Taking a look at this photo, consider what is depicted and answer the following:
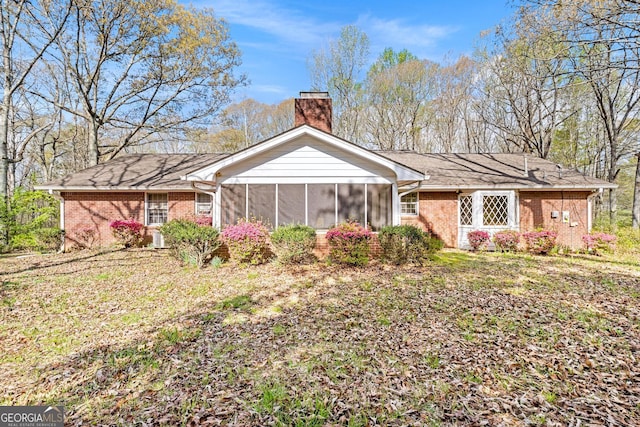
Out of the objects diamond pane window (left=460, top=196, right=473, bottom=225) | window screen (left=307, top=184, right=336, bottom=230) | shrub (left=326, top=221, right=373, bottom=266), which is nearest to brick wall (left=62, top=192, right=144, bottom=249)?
window screen (left=307, top=184, right=336, bottom=230)

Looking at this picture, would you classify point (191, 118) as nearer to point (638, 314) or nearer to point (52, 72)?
point (52, 72)

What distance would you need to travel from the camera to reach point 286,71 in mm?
19141

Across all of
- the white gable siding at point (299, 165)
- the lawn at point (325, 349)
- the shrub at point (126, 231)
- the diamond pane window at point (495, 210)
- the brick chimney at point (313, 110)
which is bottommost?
the lawn at point (325, 349)

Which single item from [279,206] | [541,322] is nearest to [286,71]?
[279,206]

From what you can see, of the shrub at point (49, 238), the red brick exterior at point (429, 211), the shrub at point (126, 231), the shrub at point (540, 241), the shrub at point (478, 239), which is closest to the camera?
the shrub at point (540, 241)

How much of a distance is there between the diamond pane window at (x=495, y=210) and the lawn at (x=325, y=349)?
16.7ft

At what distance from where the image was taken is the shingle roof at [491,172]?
39.8 ft

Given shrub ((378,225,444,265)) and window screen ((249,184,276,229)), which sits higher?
window screen ((249,184,276,229))

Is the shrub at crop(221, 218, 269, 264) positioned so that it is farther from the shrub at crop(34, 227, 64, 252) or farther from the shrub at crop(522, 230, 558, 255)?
the shrub at crop(522, 230, 558, 255)

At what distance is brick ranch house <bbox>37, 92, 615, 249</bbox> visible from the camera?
32.1 feet

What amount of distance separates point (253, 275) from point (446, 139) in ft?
71.2

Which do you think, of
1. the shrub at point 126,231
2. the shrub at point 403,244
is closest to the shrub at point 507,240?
the shrub at point 403,244

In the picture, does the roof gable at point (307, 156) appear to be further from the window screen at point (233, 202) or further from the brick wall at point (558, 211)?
the brick wall at point (558, 211)

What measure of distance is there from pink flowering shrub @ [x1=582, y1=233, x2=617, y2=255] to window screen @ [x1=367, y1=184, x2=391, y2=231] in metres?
8.10
